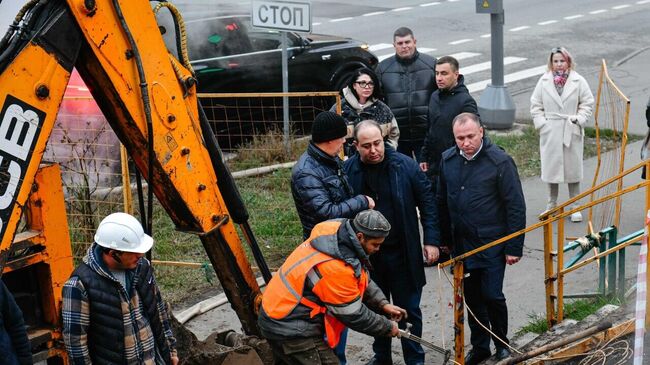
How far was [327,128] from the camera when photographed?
6758 mm

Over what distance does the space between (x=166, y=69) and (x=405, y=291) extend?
260 centimetres

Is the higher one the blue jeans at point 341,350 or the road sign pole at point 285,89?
the road sign pole at point 285,89

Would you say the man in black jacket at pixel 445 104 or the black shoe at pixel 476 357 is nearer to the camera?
the black shoe at pixel 476 357

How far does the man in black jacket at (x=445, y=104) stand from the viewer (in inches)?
338

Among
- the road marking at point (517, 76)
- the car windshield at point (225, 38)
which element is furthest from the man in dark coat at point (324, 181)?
the road marking at point (517, 76)

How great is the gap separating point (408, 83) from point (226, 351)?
376 cm

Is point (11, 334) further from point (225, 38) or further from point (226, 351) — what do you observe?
point (225, 38)

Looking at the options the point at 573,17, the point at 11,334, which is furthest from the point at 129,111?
the point at 573,17

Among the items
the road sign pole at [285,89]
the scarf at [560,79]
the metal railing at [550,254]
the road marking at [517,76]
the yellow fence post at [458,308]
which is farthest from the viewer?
the road marking at [517,76]

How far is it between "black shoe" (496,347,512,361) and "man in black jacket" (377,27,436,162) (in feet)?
8.64

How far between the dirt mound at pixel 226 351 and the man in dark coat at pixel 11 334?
5.13 ft

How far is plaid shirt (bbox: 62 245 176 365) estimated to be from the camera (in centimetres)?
526

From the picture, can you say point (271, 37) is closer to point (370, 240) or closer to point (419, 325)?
point (419, 325)

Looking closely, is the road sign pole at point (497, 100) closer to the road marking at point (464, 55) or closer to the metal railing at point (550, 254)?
the road marking at point (464, 55)
